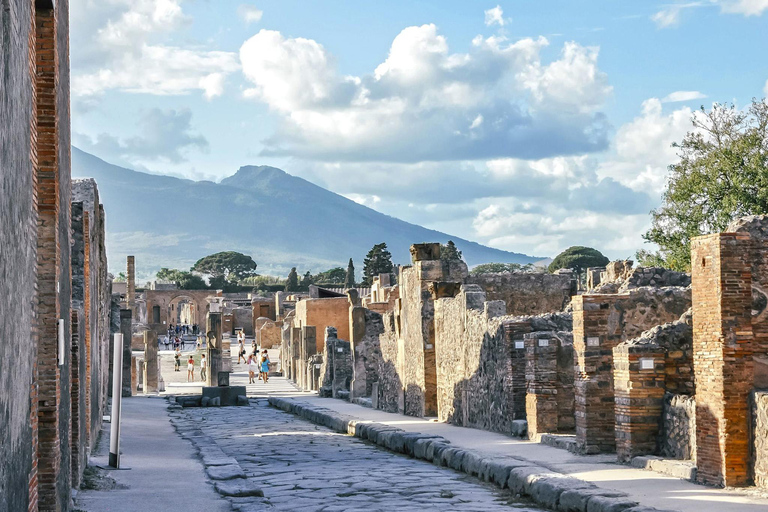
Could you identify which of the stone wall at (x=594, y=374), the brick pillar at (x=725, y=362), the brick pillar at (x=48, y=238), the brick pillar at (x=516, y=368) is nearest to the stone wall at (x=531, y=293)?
the brick pillar at (x=516, y=368)

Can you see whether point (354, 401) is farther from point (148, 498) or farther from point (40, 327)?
point (40, 327)

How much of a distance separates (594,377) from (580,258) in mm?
106651

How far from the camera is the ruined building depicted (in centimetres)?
516

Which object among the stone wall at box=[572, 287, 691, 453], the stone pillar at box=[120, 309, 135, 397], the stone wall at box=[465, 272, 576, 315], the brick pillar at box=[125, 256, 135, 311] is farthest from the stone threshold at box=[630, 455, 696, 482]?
the brick pillar at box=[125, 256, 135, 311]

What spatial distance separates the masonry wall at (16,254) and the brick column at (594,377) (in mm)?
8166

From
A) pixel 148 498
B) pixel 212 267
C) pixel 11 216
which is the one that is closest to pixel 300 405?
pixel 148 498

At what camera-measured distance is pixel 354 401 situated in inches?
1091

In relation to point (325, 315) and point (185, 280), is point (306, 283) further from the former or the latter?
point (325, 315)

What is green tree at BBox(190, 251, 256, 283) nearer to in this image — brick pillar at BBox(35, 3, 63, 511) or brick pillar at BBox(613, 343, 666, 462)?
brick pillar at BBox(613, 343, 666, 462)

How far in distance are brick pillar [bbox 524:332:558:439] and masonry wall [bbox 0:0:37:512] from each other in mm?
9666

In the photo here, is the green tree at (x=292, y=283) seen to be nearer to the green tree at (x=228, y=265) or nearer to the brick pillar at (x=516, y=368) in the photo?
the green tree at (x=228, y=265)

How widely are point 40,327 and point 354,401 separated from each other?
20154 mm

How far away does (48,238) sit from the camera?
26.5ft

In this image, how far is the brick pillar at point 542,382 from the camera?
49.3 feet
